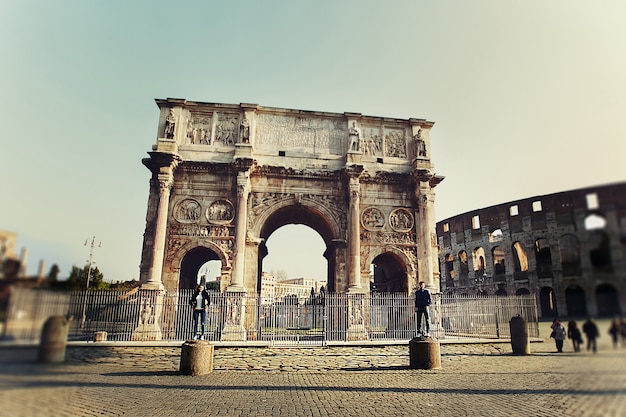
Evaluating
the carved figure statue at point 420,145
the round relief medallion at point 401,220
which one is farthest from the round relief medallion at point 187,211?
the carved figure statue at point 420,145

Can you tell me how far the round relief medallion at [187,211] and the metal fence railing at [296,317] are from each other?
3.74m

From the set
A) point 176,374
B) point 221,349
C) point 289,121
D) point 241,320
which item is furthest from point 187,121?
point 176,374

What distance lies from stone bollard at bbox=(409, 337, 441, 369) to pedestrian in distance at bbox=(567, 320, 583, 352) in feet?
34.1

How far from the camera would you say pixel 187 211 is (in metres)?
19.3

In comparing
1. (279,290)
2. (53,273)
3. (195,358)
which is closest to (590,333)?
(53,273)

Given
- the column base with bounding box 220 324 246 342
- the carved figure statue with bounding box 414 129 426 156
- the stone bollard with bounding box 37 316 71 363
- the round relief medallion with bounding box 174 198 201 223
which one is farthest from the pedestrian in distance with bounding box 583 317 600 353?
the carved figure statue with bounding box 414 129 426 156

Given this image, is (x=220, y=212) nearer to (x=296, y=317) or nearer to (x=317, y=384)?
(x=296, y=317)

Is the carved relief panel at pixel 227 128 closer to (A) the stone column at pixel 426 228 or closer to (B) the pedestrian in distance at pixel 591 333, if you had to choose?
(A) the stone column at pixel 426 228

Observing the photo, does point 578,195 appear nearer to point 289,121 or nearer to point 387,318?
point 387,318

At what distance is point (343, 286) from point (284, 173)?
21.0 feet

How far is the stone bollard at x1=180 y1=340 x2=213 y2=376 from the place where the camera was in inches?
389

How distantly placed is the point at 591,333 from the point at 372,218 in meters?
19.8

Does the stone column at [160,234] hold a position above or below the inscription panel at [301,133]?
below

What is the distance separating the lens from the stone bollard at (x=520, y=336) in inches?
547
